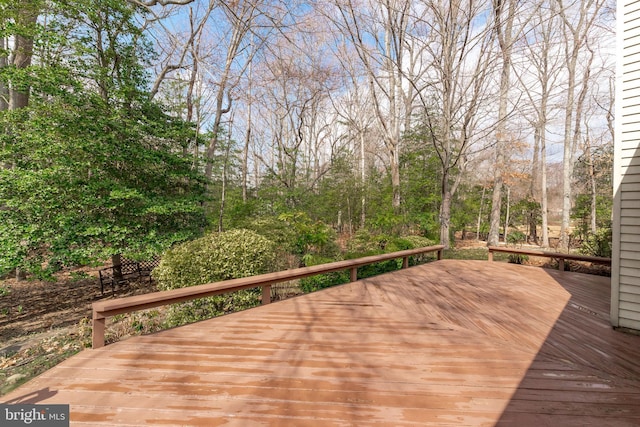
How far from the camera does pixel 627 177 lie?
277 centimetres

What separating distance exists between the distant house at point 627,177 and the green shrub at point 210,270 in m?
4.85

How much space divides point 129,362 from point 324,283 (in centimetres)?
339

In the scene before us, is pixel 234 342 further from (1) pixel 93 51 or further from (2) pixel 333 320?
(1) pixel 93 51

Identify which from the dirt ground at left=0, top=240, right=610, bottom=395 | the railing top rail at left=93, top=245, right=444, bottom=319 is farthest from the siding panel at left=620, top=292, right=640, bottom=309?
the dirt ground at left=0, top=240, right=610, bottom=395

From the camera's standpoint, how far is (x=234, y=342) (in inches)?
92.5

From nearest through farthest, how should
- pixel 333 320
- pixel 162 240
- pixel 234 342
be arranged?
1. pixel 234 342
2. pixel 333 320
3. pixel 162 240

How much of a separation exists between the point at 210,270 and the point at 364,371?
3.30m

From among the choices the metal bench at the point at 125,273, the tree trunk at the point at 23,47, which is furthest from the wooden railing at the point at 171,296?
the tree trunk at the point at 23,47

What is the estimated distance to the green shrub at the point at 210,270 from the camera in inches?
165

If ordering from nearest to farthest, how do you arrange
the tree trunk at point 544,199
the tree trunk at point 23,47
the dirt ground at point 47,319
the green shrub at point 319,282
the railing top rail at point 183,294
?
the railing top rail at point 183,294 → the dirt ground at point 47,319 → the green shrub at point 319,282 → the tree trunk at point 23,47 → the tree trunk at point 544,199

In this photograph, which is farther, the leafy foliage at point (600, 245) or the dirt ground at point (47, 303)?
the leafy foliage at point (600, 245)

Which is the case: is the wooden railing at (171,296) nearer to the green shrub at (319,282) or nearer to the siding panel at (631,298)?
the green shrub at (319,282)

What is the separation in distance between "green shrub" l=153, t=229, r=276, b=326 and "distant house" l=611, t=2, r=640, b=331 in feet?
15.9

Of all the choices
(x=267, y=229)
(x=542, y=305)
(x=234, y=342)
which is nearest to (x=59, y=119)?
(x=267, y=229)
